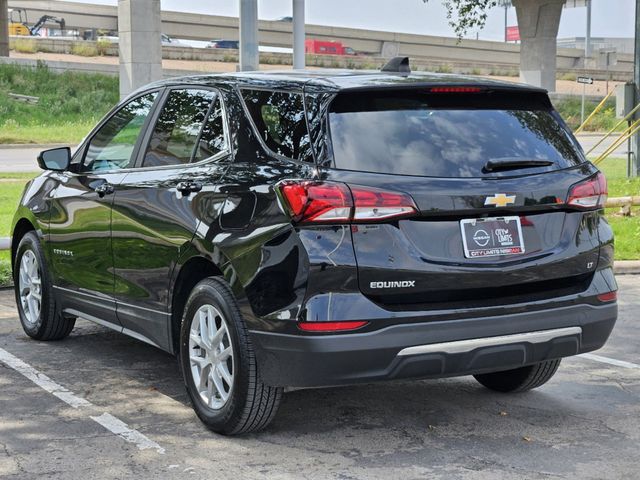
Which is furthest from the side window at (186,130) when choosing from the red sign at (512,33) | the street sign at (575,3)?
the red sign at (512,33)

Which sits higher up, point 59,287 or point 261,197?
point 261,197

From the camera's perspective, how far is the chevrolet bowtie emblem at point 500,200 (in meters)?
4.98

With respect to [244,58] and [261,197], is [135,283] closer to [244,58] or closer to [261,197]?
[261,197]

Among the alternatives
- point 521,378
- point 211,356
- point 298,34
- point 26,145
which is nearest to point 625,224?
point 298,34

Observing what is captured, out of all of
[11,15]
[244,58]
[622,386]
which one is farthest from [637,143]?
[11,15]

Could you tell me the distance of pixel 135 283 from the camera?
20.0 ft

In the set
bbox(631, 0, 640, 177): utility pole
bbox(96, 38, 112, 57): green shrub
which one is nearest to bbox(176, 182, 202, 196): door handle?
bbox(631, 0, 640, 177): utility pole

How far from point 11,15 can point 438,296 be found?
78.2 m

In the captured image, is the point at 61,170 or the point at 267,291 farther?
the point at 61,170

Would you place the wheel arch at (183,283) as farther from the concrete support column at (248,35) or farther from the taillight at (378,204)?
the concrete support column at (248,35)

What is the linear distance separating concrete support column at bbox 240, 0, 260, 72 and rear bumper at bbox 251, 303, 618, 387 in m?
7.25

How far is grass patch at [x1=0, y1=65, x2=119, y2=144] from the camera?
34375 millimetres

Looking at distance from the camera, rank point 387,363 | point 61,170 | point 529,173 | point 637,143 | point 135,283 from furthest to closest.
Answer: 1. point 637,143
2. point 61,170
3. point 135,283
4. point 529,173
5. point 387,363

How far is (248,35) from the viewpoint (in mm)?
11938
